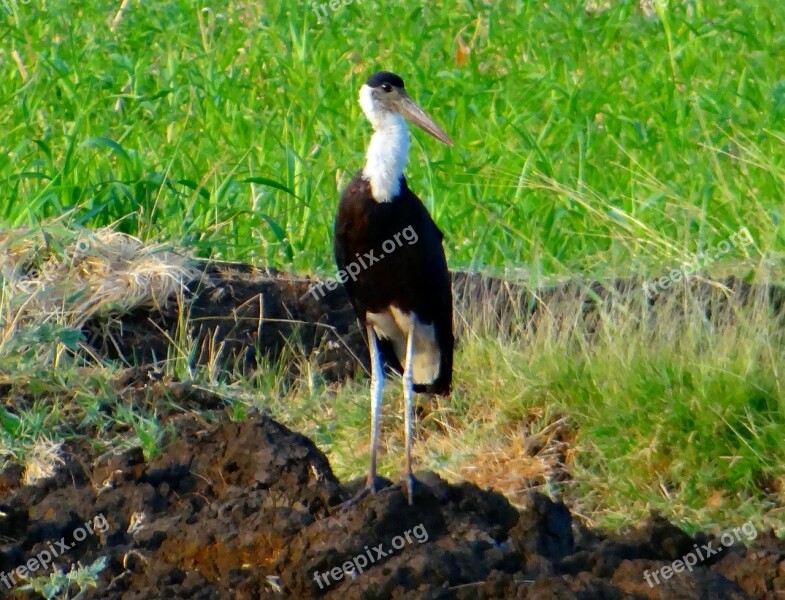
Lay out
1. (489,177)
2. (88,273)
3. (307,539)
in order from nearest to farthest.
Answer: (307,539) → (88,273) → (489,177)

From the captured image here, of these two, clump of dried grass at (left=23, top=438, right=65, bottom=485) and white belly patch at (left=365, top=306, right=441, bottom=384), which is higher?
white belly patch at (left=365, top=306, right=441, bottom=384)

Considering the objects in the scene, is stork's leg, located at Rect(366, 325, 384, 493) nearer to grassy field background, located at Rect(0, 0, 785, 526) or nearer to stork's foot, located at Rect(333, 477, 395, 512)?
stork's foot, located at Rect(333, 477, 395, 512)

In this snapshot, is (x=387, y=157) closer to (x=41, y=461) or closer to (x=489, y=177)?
(x=41, y=461)

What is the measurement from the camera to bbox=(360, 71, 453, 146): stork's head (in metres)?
4.43

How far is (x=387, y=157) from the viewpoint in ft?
13.6

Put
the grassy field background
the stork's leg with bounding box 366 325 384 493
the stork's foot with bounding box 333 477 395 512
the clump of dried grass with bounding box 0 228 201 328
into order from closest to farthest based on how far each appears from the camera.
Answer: the stork's foot with bounding box 333 477 395 512 → the stork's leg with bounding box 366 325 384 493 → the grassy field background → the clump of dried grass with bounding box 0 228 201 328

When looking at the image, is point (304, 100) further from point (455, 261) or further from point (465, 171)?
point (455, 261)

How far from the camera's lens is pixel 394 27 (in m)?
8.70

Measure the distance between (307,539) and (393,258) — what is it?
0.99 m

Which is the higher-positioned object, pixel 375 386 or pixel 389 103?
pixel 389 103

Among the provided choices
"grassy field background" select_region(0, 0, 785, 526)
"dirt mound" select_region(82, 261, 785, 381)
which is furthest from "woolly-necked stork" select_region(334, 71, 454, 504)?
"dirt mound" select_region(82, 261, 785, 381)

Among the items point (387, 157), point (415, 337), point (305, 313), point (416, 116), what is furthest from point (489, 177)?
point (387, 157)

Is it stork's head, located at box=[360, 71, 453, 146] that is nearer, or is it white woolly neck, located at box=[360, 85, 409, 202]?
white woolly neck, located at box=[360, 85, 409, 202]

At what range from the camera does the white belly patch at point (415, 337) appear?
4.36m
